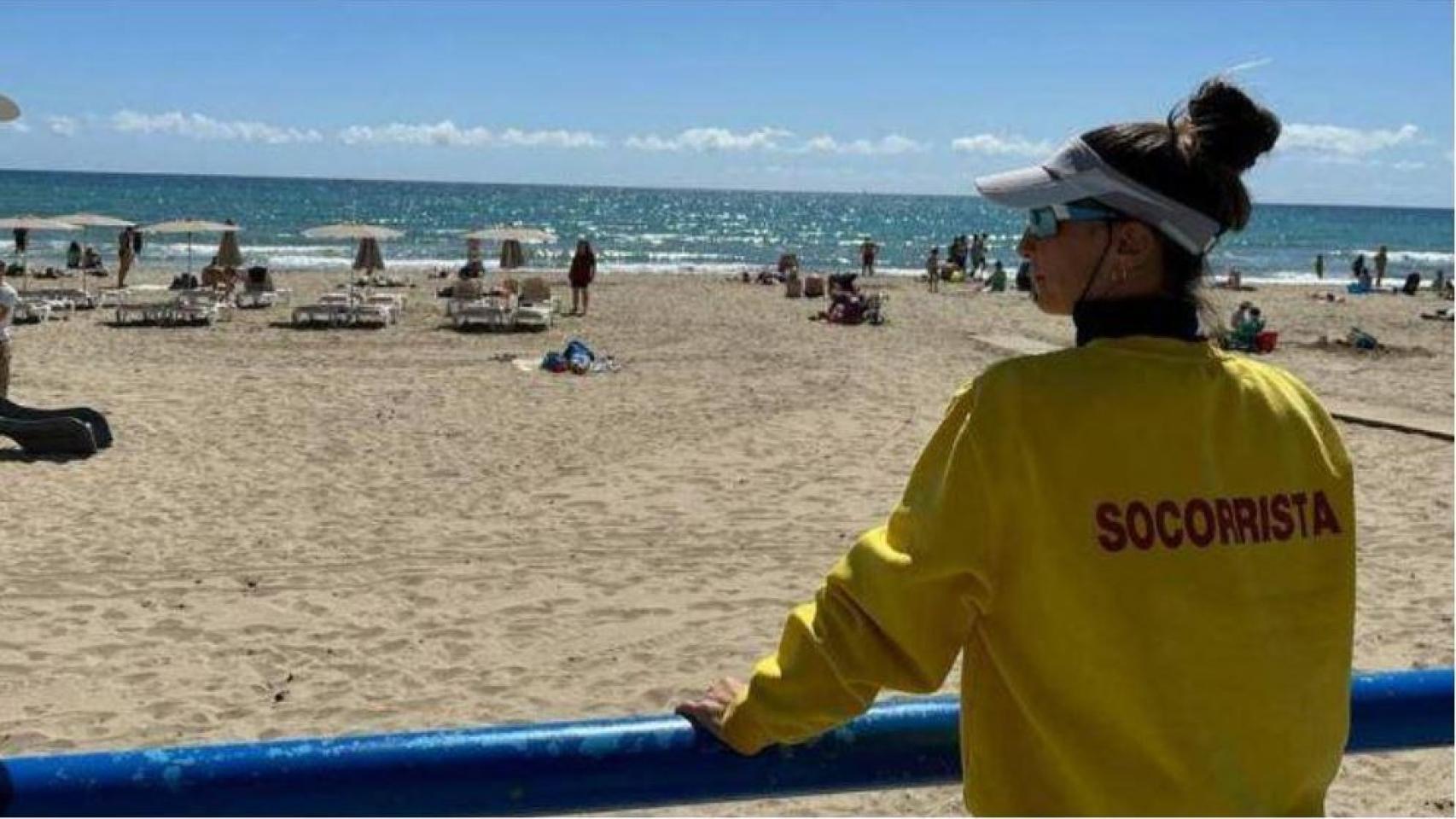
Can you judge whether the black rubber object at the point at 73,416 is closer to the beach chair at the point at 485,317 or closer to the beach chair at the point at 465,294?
the beach chair at the point at 485,317

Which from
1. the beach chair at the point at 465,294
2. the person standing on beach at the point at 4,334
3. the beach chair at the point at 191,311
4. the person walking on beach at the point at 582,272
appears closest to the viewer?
the person standing on beach at the point at 4,334

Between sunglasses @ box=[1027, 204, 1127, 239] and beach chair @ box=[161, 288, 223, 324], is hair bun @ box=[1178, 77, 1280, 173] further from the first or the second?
beach chair @ box=[161, 288, 223, 324]

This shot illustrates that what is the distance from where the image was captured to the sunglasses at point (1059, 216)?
154 cm

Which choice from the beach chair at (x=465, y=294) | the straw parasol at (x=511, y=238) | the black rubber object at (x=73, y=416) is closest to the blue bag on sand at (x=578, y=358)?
the beach chair at (x=465, y=294)

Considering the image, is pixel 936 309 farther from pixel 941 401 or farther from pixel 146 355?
pixel 146 355

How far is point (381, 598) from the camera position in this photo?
7559 mm

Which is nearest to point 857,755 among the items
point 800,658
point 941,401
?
point 800,658

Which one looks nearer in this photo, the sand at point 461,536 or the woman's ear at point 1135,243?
the woman's ear at point 1135,243

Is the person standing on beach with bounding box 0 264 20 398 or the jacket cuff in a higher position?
the jacket cuff

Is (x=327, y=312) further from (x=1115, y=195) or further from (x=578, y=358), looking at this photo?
(x=1115, y=195)

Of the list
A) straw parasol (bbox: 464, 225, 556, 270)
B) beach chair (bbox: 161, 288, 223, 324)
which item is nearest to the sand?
beach chair (bbox: 161, 288, 223, 324)

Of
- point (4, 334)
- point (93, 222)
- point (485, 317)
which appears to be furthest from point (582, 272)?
point (4, 334)

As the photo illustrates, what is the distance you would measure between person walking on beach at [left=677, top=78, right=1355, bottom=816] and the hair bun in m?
0.02

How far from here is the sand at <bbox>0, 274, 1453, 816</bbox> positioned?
608 cm
